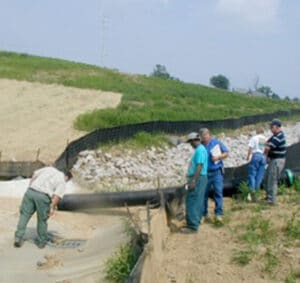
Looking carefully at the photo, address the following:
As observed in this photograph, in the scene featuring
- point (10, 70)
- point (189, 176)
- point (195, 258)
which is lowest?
point (195, 258)

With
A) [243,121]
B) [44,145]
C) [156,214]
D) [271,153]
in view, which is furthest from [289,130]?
[156,214]

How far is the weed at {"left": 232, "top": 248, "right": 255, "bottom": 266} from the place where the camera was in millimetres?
8422

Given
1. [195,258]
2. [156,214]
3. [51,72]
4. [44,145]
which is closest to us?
[195,258]

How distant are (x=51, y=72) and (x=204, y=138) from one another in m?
32.0

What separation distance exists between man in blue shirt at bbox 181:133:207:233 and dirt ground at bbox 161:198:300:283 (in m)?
0.25

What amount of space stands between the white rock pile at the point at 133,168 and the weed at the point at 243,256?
7.44m

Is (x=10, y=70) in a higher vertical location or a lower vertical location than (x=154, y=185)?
higher

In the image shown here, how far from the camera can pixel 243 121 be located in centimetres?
3356

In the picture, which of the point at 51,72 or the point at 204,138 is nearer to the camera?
the point at 204,138

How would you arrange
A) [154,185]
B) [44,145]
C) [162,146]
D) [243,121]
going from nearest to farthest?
[154,185] < [44,145] < [162,146] < [243,121]

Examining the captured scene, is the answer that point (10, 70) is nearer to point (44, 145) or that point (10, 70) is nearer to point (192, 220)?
point (44, 145)

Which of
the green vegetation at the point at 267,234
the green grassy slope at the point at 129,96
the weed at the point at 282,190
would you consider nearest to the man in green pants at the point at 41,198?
the green vegetation at the point at 267,234

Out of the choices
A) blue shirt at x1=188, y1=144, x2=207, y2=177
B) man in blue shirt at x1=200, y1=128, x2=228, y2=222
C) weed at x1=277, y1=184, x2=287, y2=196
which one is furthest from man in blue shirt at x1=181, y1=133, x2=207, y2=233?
weed at x1=277, y1=184, x2=287, y2=196

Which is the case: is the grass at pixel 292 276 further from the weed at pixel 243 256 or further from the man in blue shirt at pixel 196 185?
the man in blue shirt at pixel 196 185
